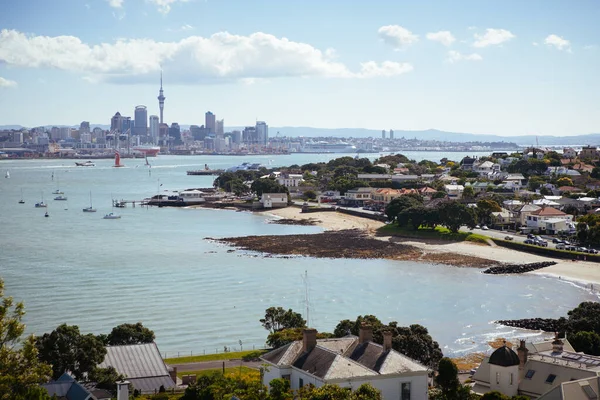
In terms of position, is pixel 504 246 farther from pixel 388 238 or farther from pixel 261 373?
pixel 261 373

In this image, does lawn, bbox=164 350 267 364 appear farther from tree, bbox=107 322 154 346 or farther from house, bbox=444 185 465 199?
house, bbox=444 185 465 199

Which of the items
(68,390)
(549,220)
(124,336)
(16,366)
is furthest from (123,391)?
(549,220)

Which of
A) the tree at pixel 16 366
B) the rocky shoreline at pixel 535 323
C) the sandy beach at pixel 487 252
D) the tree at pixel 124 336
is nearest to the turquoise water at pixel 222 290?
the rocky shoreline at pixel 535 323

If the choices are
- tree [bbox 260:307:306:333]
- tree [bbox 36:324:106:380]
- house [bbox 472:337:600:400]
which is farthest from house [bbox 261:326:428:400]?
tree [bbox 260:307:306:333]

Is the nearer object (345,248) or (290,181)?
(345,248)

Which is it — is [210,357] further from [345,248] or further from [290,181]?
[290,181]

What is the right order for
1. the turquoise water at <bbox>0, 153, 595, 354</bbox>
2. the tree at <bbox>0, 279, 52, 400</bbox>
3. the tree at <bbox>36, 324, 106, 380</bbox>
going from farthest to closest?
the turquoise water at <bbox>0, 153, 595, 354</bbox>
the tree at <bbox>36, 324, 106, 380</bbox>
the tree at <bbox>0, 279, 52, 400</bbox>
